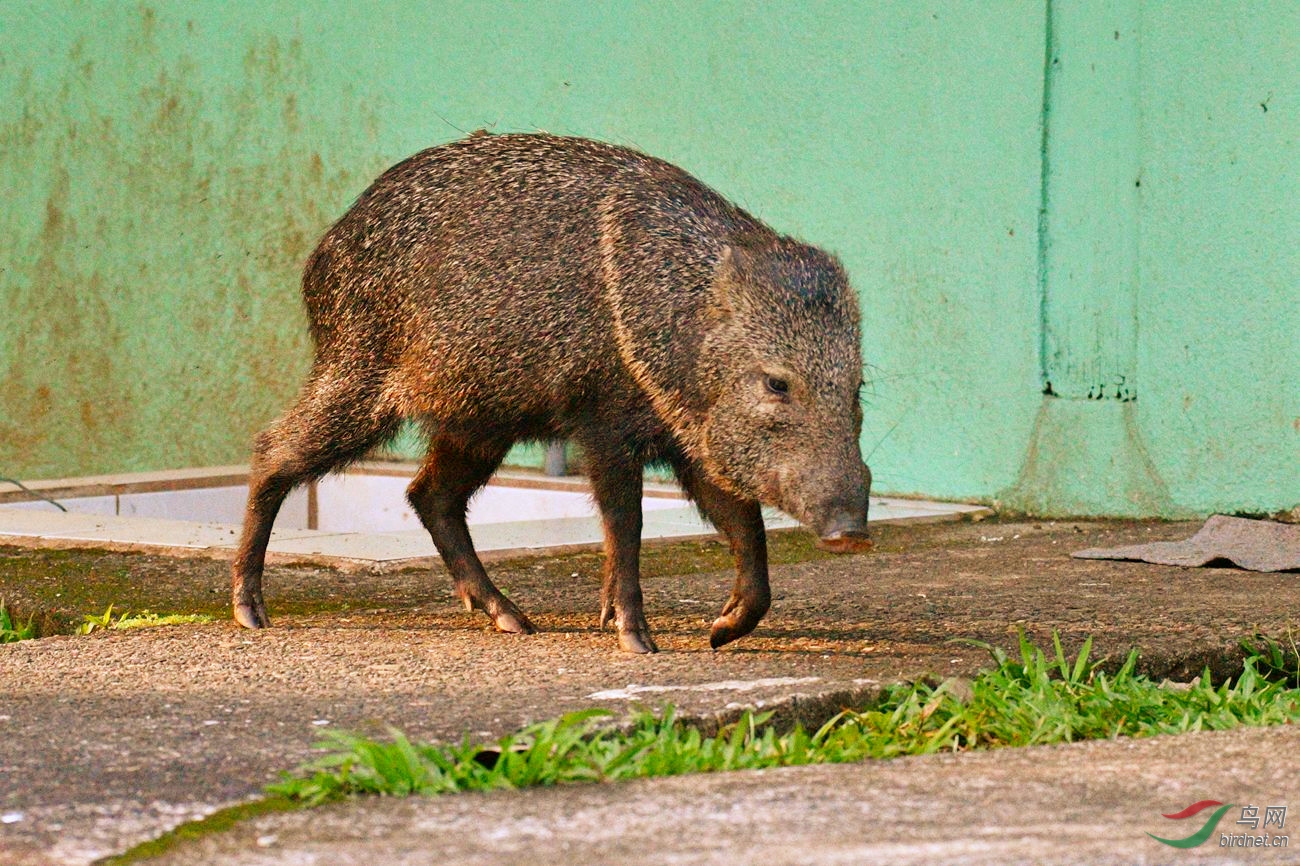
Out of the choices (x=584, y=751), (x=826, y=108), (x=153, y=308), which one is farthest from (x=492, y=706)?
(x=153, y=308)

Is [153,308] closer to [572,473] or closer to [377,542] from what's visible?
[572,473]

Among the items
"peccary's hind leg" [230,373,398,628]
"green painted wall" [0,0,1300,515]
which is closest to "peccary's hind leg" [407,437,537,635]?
"peccary's hind leg" [230,373,398,628]

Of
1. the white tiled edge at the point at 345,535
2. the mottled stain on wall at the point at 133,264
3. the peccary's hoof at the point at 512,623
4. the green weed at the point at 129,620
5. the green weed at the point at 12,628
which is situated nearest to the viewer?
the peccary's hoof at the point at 512,623

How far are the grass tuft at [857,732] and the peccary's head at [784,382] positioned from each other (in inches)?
17.8

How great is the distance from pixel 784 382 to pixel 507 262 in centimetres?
74

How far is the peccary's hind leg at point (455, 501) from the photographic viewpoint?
4.45 meters

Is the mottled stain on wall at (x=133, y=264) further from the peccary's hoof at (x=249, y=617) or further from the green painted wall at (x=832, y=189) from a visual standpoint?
the peccary's hoof at (x=249, y=617)

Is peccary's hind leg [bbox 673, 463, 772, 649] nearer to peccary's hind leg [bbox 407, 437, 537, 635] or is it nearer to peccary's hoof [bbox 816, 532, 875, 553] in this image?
peccary's hoof [bbox 816, 532, 875, 553]

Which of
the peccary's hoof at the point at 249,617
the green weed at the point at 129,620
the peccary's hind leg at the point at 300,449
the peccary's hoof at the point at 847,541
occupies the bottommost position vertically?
the green weed at the point at 129,620

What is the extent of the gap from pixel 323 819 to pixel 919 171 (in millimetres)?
4607

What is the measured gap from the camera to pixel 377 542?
222 inches


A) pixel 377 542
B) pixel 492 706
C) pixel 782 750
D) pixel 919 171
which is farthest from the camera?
pixel 919 171

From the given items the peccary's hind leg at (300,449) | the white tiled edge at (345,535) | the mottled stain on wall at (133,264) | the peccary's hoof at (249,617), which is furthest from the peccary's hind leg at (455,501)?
the mottled stain on wall at (133,264)

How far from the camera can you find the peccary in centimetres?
379
